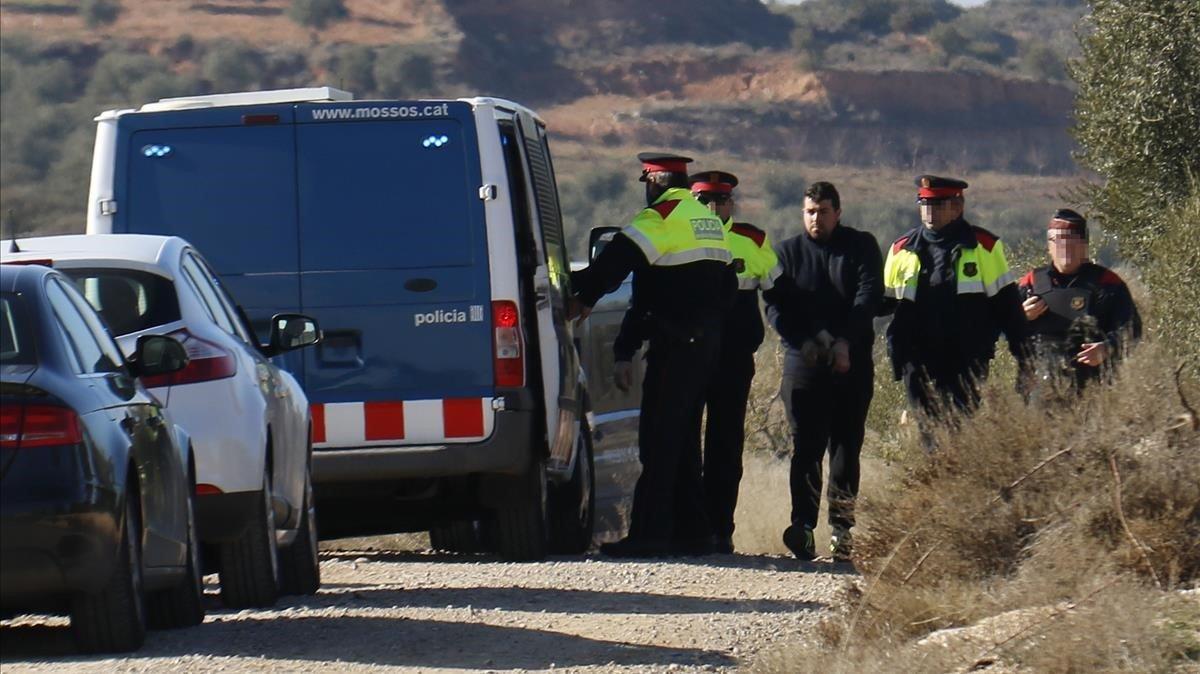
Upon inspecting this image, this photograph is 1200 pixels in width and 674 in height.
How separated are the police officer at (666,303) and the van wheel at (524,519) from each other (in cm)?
48

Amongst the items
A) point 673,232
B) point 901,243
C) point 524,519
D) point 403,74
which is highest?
point 403,74

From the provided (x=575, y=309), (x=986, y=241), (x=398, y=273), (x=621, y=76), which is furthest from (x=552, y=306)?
(x=621, y=76)

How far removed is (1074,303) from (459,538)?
12.0ft

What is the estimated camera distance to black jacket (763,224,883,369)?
11.2 metres

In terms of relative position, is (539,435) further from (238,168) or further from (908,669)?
(908,669)

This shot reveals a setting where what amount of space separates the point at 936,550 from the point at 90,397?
2913mm

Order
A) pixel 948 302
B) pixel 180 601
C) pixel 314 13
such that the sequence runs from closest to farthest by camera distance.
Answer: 1. pixel 180 601
2. pixel 948 302
3. pixel 314 13

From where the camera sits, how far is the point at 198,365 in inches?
310

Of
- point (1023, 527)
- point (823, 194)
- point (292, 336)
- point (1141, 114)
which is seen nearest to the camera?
point (1023, 527)

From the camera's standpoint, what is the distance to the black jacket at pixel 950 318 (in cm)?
1119

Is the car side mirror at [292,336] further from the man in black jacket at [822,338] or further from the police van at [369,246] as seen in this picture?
the man in black jacket at [822,338]

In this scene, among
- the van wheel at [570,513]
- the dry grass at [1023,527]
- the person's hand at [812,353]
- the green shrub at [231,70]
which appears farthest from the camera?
the green shrub at [231,70]

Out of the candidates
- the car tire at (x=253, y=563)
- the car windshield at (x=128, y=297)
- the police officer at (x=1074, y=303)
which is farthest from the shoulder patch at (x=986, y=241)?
the car windshield at (x=128, y=297)

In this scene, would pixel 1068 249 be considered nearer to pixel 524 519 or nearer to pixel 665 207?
pixel 665 207
